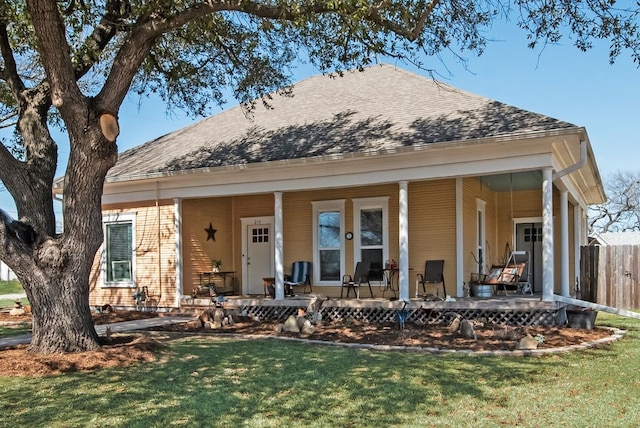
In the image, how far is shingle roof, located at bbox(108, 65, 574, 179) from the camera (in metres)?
10.8

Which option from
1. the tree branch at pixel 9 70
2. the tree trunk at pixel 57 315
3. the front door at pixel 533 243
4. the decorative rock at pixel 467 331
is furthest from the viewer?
the front door at pixel 533 243

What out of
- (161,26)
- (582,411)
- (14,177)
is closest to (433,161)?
(161,26)

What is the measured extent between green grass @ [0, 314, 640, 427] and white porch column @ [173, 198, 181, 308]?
599 cm

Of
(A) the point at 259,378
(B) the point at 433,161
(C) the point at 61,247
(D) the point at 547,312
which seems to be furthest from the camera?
(B) the point at 433,161

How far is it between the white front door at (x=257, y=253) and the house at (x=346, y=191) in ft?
0.11

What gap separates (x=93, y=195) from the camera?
7.62 m

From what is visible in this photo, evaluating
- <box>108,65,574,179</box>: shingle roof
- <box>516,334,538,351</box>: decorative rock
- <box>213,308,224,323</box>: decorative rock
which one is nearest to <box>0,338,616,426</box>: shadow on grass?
<box>516,334,538,351</box>: decorative rock

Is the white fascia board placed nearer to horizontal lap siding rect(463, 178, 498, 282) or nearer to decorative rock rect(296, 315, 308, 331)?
horizontal lap siding rect(463, 178, 498, 282)

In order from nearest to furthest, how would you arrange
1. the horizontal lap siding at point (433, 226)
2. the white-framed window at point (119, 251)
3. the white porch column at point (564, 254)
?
the white porch column at point (564, 254)
the horizontal lap siding at point (433, 226)
the white-framed window at point (119, 251)

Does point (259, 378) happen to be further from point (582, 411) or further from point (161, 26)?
point (161, 26)

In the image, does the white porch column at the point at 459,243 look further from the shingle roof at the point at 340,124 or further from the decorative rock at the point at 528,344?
the decorative rock at the point at 528,344

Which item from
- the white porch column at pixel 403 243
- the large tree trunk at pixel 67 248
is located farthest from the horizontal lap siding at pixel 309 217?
the large tree trunk at pixel 67 248

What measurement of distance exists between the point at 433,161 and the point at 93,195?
6.27 m

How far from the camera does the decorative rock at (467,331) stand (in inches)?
349
